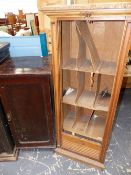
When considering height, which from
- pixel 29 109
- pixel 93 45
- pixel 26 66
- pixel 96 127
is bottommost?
pixel 96 127

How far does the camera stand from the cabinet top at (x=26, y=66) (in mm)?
1193

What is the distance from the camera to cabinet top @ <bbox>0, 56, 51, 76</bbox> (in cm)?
119

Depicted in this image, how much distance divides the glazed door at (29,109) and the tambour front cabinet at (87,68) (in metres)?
0.09

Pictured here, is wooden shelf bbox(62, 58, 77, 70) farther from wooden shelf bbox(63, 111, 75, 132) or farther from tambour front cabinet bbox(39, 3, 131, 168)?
wooden shelf bbox(63, 111, 75, 132)

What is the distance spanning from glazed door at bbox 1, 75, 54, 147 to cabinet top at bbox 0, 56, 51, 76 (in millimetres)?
45

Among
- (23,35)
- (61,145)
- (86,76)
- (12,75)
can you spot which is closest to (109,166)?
(61,145)

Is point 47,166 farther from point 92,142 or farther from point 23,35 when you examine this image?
point 23,35

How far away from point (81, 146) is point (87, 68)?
2.60 ft

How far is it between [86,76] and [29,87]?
55 cm

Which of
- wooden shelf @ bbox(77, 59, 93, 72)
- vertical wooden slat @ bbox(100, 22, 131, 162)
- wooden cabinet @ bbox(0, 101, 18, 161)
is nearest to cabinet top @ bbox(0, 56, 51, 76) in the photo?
wooden shelf @ bbox(77, 59, 93, 72)

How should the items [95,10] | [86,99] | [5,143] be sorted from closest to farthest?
[95,10] < [86,99] < [5,143]

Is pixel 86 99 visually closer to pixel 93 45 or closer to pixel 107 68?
pixel 107 68

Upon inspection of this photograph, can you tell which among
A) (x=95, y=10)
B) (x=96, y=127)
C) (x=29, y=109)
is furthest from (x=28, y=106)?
(x=95, y=10)

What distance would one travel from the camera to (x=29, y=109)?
137cm
